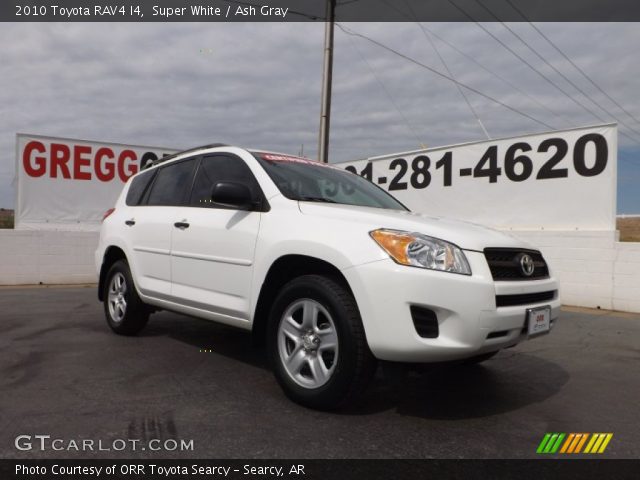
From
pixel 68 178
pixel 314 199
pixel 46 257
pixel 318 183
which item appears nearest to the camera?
pixel 314 199

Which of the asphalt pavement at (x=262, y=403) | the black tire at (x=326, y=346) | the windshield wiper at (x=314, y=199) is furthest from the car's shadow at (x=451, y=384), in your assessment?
the windshield wiper at (x=314, y=199)

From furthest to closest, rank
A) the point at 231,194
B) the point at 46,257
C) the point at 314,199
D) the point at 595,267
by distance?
1. the point at 46,257
2. the point at 595,267
3. the point at 314,199
4. the point at 231,194

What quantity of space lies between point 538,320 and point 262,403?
1837 millimetres

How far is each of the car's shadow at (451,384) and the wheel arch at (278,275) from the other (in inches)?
8.5

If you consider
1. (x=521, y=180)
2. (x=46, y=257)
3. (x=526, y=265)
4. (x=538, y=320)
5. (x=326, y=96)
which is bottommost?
(x=46, y=257)

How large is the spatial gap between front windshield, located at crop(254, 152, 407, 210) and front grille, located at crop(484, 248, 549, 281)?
4.10 feet

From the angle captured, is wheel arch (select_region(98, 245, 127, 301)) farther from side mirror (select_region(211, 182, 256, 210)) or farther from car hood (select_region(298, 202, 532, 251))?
car hood (select_region(298, 202, 532, 251))

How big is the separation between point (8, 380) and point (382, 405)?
2.68 metres

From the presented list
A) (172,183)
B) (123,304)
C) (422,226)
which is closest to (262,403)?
(422,226)

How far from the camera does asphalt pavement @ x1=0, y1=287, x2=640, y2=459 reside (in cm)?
276

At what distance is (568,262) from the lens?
352 inches

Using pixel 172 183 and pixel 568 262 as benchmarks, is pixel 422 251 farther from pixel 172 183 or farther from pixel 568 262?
pixel 568 262
